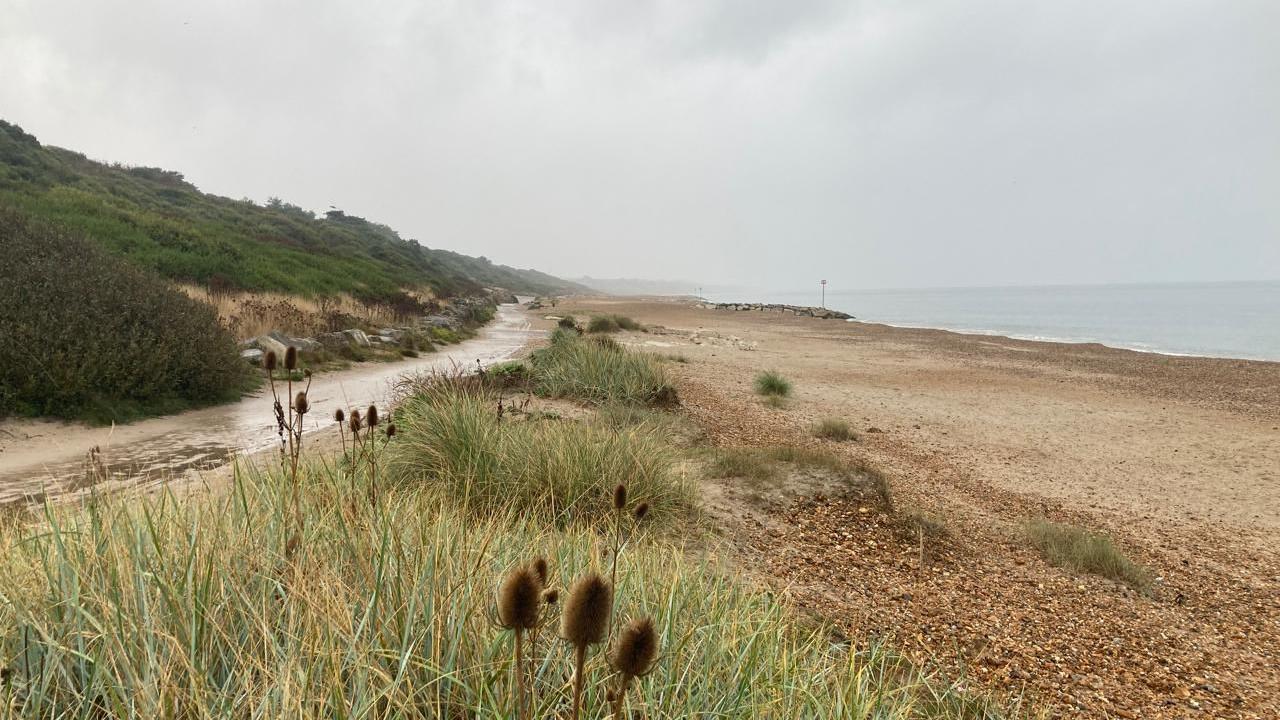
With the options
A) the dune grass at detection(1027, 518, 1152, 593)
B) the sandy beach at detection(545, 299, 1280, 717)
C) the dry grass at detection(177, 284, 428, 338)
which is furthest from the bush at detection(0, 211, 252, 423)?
the dune grass at detection(1027, 518, 1152, 593)

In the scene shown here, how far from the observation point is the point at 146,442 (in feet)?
24.5

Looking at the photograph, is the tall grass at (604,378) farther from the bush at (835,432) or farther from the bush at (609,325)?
the bush at (609,325)

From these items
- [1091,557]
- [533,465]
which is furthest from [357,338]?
[1091,557]

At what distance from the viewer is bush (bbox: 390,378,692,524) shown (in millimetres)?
4957

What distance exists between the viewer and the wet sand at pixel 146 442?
19.0 ft

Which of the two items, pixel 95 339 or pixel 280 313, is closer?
pixel 95 339

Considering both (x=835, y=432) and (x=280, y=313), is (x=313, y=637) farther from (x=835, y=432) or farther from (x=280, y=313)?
(x=280, y=313)

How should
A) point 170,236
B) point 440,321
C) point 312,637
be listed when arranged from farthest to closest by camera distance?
point 440,321
point 170,236
point 312,637

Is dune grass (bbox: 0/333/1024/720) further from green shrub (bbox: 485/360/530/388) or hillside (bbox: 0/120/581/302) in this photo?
hillside (bbox: 0/120/581/302)

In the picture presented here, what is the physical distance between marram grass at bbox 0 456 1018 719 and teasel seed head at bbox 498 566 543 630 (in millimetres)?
694

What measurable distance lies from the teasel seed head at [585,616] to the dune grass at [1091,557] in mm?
5666

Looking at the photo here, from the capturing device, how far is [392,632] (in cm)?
198

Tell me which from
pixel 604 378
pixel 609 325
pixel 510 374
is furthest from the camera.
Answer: pixel 609 325

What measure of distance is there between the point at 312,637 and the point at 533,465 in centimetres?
339
